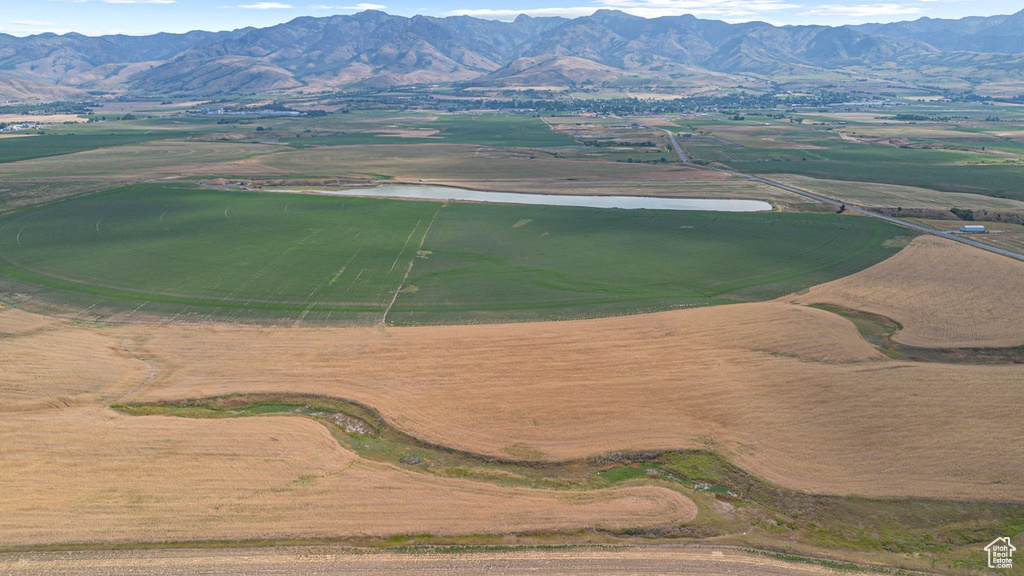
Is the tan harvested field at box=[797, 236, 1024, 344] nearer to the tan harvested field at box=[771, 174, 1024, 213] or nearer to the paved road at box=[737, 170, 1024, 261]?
the paved road at box=[737, 170, 1024, 261]

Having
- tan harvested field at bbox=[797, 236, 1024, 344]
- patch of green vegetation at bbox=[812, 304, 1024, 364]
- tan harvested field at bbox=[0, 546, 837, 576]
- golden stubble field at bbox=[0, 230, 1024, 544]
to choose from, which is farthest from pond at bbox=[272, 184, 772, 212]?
tan harvested field at bbox=[0, 546, 837, 576]

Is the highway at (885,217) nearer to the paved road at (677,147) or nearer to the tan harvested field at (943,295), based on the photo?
the paved road at (677,147)

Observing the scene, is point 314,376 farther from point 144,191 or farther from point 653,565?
point 144,191

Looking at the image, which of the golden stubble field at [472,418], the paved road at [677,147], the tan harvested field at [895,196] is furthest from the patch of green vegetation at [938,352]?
the paved road at [677,147]

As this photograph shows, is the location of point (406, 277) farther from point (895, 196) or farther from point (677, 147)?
point (677, 147)

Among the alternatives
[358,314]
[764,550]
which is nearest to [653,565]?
[764,550]
